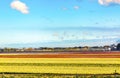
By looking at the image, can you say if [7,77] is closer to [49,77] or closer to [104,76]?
[49,77]

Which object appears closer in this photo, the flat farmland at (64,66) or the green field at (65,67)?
the green field at (65,67)

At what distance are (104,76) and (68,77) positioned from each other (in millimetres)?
3498

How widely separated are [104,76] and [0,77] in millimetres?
10042

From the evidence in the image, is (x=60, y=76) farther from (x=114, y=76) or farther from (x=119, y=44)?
(x=119, y=44)

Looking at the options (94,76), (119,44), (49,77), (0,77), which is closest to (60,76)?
(49,77)

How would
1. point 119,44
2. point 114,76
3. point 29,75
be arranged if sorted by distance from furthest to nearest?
point 119,44 < point 29,75 < point 114,76

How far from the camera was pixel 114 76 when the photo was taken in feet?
120

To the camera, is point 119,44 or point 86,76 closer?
point 86,76

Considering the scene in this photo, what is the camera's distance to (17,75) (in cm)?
3938

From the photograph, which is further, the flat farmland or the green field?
the flat farmland

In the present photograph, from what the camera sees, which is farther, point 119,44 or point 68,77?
point 119,44

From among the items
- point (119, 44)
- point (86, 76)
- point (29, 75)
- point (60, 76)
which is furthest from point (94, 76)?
point (119, 44)

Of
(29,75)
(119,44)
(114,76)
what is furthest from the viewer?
(119,44)

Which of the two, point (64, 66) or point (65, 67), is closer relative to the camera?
point (65, 67)
